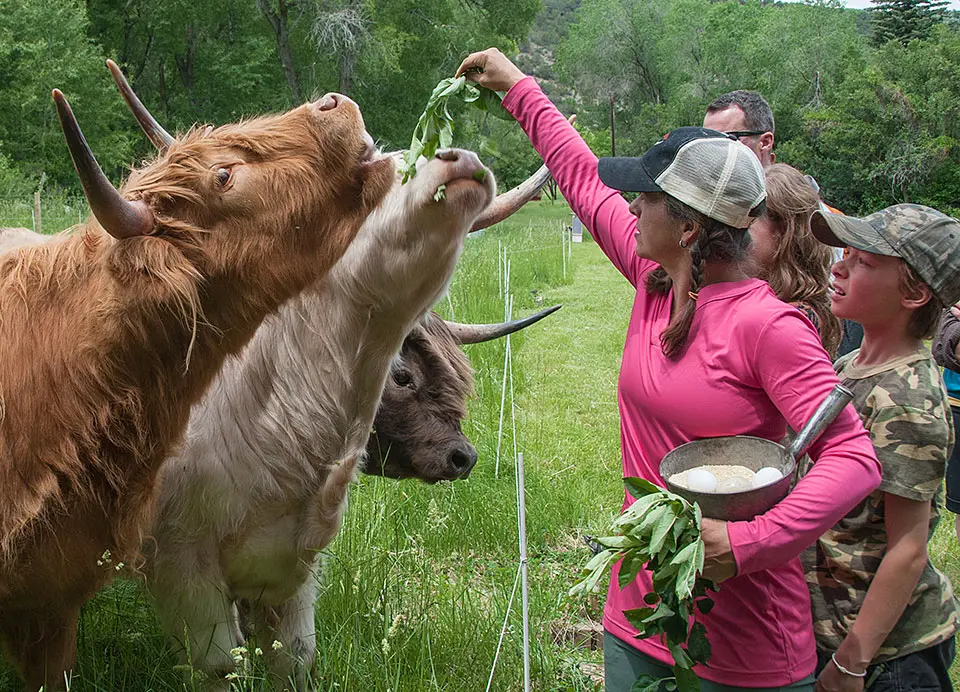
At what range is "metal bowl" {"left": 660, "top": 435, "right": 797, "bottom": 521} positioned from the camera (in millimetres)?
1904

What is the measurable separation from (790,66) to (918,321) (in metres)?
50.3

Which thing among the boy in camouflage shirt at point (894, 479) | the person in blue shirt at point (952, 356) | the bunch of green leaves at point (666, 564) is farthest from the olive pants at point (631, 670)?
the person in blue shirt at point (952, 356)

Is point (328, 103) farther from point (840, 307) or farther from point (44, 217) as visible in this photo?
point (44, 217)

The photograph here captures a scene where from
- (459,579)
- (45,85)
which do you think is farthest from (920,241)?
(45,85)

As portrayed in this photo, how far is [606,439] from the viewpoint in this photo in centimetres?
830

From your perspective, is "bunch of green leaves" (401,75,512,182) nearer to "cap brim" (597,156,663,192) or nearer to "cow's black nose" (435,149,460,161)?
"cow's black nose" (435,149,460,161)

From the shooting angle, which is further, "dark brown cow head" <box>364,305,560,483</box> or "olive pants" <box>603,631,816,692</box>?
"dark brown cow head" <box>364,305,560,483</box>

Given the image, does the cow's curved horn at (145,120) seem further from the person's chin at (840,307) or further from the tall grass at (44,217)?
the tall grass at (44,217)

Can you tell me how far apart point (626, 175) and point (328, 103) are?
2.85 ft

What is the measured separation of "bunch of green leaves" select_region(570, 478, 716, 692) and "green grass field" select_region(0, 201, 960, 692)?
38.4 inches

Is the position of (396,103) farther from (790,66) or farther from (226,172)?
(226,172)

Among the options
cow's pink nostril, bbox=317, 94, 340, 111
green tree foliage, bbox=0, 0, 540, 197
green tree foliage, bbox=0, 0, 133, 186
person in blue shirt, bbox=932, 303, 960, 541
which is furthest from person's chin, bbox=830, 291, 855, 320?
green tree foliage, bbox=0, 0, 540, 197

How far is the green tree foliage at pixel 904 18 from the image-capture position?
1834 inches

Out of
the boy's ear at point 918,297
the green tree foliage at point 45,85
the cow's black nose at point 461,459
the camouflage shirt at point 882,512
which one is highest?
the boy's ear at point 918,297
